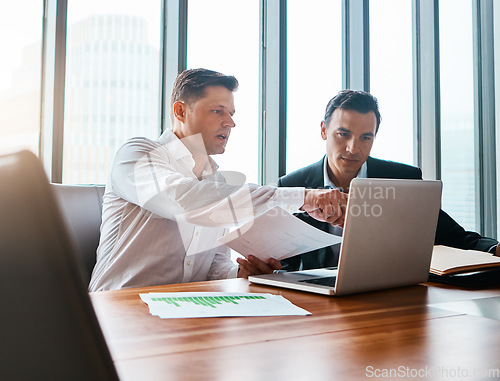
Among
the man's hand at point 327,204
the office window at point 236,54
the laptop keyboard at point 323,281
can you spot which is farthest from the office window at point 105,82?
the laptop keyboard at point 323,281

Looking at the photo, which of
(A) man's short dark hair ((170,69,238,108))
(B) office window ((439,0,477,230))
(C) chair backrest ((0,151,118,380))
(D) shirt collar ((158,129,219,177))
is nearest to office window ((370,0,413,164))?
(B) office window ((439,0,477,230))

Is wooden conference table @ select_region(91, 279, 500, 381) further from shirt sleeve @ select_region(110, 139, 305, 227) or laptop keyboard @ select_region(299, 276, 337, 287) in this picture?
shirt sleeve @ select_region(110, 139, 305, 227)

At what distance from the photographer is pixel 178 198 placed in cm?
138

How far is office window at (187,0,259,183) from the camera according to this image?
2926mm

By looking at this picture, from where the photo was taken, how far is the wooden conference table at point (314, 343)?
541mm

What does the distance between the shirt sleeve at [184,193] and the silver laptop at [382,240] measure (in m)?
0.21

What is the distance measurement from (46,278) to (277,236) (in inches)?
36.3

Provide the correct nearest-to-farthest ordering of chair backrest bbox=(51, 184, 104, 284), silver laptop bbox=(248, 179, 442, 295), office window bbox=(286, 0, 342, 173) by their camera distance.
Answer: silver laptop bbox=(248, 179, 442, 295) → chair backrest bbox=(51, 184, 104, 284) → office window bbox=(286, 0, 342, 173)

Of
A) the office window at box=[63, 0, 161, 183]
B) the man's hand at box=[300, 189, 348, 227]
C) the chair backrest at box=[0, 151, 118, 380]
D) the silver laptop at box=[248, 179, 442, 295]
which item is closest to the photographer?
the chair backrest at box=[0, 151, 118, 380]

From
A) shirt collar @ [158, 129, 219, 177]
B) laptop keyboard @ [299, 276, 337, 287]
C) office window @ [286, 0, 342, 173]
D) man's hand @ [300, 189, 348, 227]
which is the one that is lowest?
laptop keyboard @ [299, 276, 337, 287]

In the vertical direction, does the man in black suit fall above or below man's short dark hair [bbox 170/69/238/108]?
below

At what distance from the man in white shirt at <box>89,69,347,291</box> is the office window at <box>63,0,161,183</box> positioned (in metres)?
0.87

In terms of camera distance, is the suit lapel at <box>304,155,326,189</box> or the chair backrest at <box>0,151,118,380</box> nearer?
the chair backrest at <box>0,151,118,380</box>

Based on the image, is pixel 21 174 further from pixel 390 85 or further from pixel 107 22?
pixel 390 85
